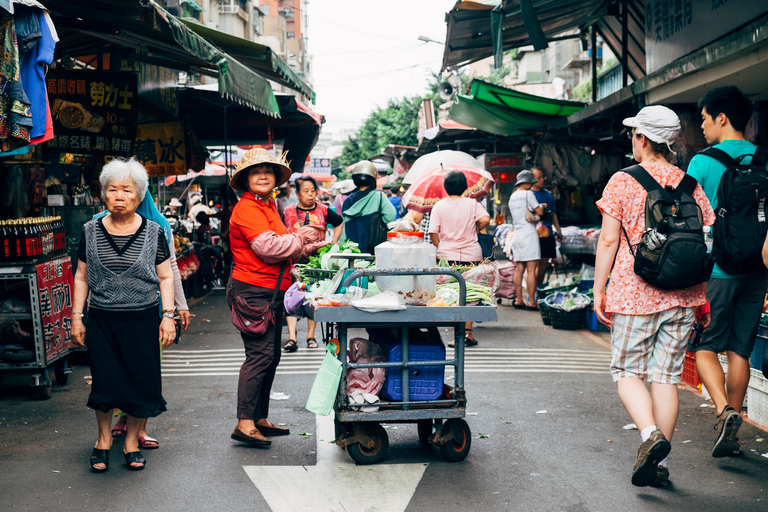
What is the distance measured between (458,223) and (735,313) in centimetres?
392

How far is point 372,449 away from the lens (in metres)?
4.59

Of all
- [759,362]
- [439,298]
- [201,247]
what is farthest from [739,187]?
[201,247]

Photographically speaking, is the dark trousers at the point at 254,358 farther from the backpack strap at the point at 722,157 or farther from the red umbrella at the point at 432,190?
the red umbrella at the point at 432,190

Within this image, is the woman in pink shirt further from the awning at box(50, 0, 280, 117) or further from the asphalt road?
the awning at box(50, 0, 280, 117)

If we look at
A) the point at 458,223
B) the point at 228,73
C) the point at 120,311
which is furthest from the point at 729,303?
the point at 228,73

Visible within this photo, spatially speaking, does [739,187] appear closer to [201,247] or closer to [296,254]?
[296,254]

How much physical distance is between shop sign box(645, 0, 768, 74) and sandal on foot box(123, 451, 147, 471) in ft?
20.5

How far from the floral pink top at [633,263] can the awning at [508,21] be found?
4.99m

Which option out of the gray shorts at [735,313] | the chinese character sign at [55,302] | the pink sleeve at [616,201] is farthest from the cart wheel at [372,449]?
the chinese character sign at [55,302]

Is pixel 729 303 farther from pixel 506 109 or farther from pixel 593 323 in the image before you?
pixel 506 109

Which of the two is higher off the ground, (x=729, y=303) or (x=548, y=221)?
(x=548, y=221)

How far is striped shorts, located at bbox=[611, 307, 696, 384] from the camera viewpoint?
4.17 m

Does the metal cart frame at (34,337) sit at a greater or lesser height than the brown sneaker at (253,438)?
greater

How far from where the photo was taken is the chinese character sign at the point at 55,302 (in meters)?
6.44
